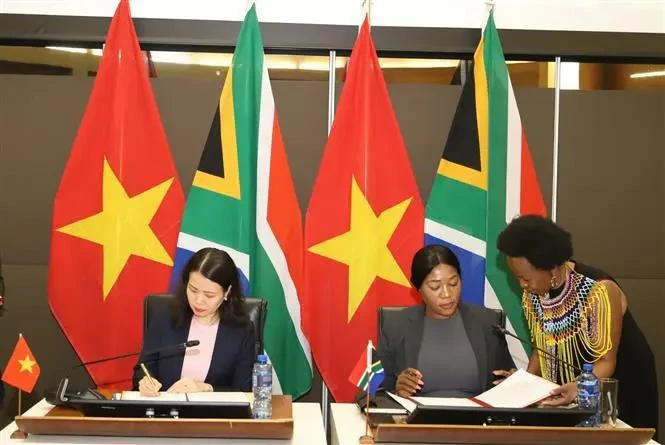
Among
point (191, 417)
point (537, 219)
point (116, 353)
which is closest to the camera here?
point (191, 417)

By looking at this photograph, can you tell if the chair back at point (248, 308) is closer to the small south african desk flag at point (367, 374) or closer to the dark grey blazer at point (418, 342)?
the dark grey blazer at point (418, 342)

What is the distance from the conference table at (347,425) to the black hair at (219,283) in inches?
23.0

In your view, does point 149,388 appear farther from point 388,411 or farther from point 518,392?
point 518,392

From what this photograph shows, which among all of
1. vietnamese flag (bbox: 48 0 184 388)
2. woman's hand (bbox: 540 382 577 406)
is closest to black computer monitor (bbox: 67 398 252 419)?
woman's hand (bbox: 540 382 577 406)

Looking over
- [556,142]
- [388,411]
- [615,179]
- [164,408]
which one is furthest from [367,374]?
[615,179]

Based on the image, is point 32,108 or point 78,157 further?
point 32,108

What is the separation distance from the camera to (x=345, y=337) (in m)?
3.86

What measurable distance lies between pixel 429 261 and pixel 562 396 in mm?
716

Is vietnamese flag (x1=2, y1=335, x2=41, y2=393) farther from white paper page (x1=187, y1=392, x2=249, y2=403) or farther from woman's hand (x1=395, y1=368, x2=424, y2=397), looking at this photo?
woman's hand (x1=395, y1=368, x2=424, y2=397)

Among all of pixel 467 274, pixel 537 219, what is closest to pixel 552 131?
pixel 467 274

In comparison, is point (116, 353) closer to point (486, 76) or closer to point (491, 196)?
point (491, 196)

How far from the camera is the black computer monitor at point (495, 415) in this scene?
93.2 inches

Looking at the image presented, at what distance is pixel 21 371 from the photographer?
2.57 m

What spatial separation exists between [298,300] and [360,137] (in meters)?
0.81
